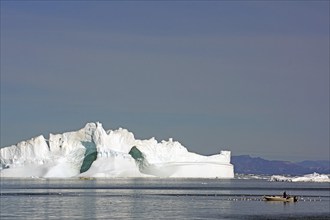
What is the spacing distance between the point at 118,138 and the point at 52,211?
6017 cm

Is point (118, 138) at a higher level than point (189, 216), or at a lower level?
higher

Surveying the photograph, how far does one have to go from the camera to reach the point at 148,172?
104 metres

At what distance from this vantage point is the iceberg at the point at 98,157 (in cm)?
9738

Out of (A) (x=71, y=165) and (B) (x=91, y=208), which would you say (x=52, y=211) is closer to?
(B) (x=91, y=208)

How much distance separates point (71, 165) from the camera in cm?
10050

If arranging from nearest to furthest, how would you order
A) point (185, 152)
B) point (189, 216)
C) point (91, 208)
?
point (189, 216)
point (91, 208)
point (185, 152)

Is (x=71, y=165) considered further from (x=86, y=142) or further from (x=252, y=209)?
(x=252, y=209)

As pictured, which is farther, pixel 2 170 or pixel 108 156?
pixel 2 170

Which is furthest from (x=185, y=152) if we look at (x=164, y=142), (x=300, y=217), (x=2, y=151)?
(x=300, y=217)

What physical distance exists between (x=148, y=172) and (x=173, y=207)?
61088 millimetres

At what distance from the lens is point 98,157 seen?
97062 mm

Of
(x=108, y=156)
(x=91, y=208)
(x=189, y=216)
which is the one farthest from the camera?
(x=108, y=156)

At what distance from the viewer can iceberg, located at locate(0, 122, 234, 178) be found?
97.4 meters

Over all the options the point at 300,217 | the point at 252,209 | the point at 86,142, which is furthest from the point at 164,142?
the point at 300,217
